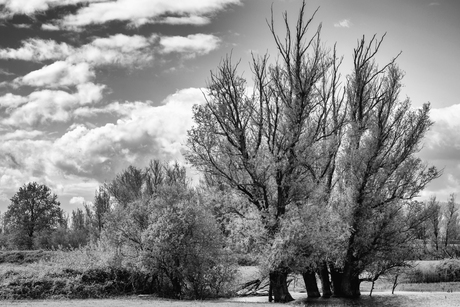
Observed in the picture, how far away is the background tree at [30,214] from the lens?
2387 inches

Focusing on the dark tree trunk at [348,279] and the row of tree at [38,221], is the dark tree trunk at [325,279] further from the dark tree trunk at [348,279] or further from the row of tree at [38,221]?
the row of tree at [38,221]

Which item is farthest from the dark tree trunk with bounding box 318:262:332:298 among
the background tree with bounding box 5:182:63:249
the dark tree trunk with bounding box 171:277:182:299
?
the background tree with bounding box 5:182:63:249

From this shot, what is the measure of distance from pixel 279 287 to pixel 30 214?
54.1 metres

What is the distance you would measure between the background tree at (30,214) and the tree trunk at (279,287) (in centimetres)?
4978

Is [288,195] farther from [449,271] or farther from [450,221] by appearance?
[450,221]

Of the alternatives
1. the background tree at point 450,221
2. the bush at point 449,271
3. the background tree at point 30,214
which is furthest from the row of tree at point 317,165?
the background tree at point 30,214

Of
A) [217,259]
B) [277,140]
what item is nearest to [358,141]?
[277,140]

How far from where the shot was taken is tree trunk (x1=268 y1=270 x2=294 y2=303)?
2217 centimetres

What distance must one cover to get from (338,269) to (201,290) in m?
9.28

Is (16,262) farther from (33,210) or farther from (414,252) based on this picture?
(414,252)

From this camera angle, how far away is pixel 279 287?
22.4m

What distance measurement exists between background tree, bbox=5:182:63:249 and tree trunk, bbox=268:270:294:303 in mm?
49776

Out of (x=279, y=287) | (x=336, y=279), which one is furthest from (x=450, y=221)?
(x=279, y=287)

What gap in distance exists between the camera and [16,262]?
41.2m
